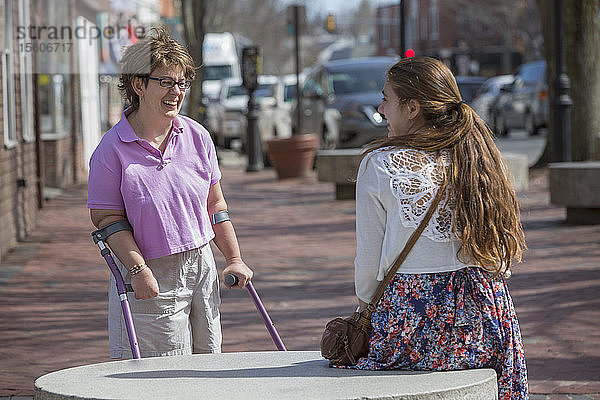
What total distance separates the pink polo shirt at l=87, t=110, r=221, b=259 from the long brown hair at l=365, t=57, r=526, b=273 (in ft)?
2.92

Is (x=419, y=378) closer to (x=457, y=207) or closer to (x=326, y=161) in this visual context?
(x=457, y=207)

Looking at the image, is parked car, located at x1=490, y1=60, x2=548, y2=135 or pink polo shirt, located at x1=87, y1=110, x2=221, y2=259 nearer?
pink polo shirt, located at x1=87, y1=110, x2=221, y2=259

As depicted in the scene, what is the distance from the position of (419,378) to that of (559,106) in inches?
437

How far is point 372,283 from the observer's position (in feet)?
11.1

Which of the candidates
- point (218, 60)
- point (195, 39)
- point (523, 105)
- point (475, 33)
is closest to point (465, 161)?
point (195, 39)

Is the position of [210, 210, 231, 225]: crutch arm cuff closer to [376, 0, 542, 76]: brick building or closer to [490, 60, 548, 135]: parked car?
[490, 60, 548, 135]: parked car

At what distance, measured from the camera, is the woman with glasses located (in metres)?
3.93

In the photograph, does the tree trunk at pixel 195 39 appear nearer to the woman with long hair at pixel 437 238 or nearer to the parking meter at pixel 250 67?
the parking meter at pixel 250 67

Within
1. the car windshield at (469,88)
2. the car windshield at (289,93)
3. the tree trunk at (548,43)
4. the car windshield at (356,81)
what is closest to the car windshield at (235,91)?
the car windshield at (289,93)

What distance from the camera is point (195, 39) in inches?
912

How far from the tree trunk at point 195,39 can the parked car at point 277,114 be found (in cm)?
147

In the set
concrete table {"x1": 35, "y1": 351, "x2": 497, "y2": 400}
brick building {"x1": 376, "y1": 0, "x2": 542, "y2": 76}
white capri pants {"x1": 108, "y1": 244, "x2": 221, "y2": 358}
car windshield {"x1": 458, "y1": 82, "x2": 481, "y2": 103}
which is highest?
brick building {"x1": 376, "y1": 0, "x2": 542, "y2": 76}

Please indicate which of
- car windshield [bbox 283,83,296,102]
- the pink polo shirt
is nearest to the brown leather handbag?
the pink polo shirt

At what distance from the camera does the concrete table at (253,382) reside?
10.6 feet
